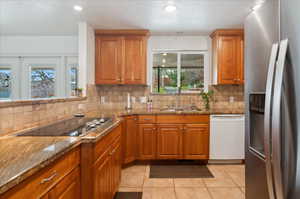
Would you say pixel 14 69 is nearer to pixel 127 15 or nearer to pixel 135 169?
pixel 127 15

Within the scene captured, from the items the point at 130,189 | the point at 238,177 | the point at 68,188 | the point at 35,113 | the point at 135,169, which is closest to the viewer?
the point at 68,188

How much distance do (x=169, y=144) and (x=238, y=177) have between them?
1164 millimetres

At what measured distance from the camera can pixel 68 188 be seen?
4.29 feet

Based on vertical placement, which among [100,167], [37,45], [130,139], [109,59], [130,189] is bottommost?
[130,189]

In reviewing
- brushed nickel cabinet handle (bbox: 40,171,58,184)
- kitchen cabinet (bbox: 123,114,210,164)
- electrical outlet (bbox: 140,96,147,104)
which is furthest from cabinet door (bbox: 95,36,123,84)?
brushed nickel cabinet handle (bbox: 40,171,58,184)

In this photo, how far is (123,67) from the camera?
396cm

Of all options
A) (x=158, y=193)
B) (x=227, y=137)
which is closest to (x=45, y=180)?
(x=158, y=193)

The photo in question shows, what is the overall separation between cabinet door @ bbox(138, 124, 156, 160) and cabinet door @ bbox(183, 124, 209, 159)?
0.53m

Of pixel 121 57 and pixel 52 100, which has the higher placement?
pixel 121 57

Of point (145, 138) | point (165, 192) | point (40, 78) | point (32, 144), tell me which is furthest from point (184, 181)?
point (40, 78)

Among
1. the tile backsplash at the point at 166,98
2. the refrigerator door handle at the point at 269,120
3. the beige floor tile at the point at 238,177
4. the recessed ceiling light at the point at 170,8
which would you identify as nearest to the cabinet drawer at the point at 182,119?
the tile backsplash at the point at 166,98

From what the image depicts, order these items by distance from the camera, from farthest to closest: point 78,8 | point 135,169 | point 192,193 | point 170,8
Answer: point 135,169
point 78,8
point 170,8
point 192,193

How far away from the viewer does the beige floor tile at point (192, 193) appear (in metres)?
2.58

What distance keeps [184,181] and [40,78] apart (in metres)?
3.84
